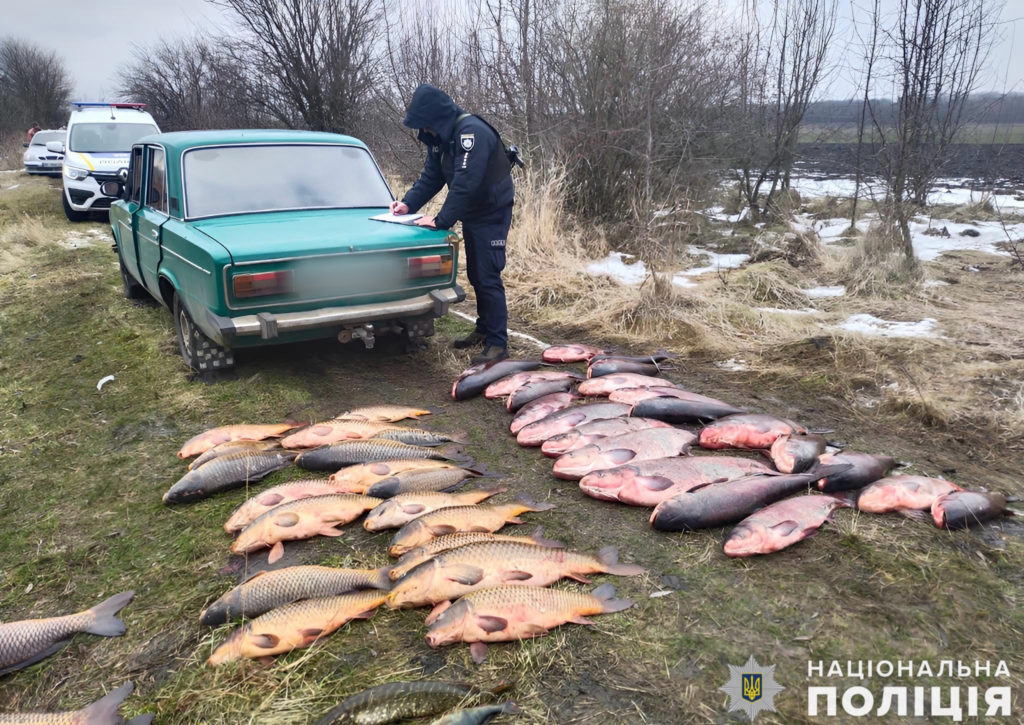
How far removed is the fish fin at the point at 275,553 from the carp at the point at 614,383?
2.60 m

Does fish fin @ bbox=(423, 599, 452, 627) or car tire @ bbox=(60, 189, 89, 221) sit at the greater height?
car tire @ bbox=(60, 189, 89, 221)

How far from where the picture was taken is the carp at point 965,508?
3.43m

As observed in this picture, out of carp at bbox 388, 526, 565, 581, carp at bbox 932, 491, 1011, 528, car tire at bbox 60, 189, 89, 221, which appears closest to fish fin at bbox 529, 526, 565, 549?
carp at bbox 388, 526, 565, 581

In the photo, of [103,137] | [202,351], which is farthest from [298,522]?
[103,137]

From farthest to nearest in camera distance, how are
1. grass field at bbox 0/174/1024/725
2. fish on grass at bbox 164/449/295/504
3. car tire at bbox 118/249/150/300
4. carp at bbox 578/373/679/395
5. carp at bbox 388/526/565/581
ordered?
1. car tire at bbox 118/249/150/300
2. carp at bbox 578/373/679/395
3. fish on grass at bbox 164/449/295/504
4. carp at bbox 388/526/565/581
5. grass field at bbox 0/174/1024/725

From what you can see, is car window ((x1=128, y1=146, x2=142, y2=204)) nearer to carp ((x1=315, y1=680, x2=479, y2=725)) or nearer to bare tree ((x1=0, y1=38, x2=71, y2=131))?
carp ((x1=315, y1=680, x2=479, y2=725))

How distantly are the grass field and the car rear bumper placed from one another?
0.64 metres

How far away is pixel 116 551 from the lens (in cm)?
349

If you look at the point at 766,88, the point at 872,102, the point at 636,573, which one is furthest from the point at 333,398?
the point at 766,88

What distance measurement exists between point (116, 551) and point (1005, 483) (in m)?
4.87

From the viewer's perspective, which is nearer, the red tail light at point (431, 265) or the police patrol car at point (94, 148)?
the red tail light at point (431, 265)

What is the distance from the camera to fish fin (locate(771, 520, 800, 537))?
10.8ft

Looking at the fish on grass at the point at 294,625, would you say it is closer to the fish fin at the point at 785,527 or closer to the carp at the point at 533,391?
the fish fin at the point at 785,527

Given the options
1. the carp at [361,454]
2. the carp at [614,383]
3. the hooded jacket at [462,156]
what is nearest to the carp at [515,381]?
the carp at [614,383]
